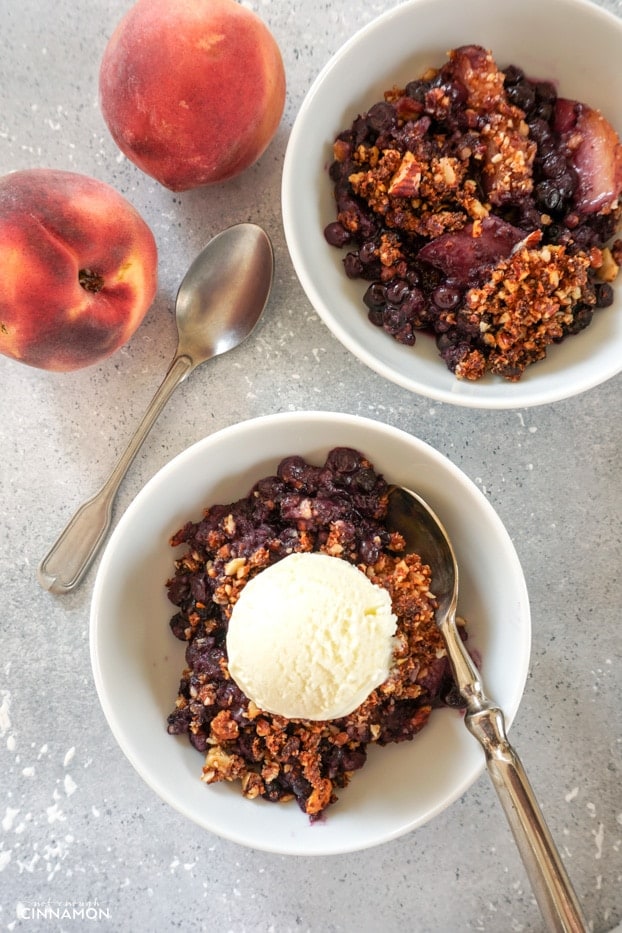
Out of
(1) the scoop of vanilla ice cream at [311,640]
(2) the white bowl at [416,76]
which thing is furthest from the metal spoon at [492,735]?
(2) the white bowl at [416,76]

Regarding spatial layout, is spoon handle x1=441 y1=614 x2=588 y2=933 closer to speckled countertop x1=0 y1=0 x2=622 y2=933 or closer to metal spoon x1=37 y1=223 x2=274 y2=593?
speckled countertop x1=0 y1=0 x2=622 y2=933

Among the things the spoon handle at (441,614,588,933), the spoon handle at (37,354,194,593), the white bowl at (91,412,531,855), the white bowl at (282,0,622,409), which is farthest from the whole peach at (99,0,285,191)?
the spoon handle at (441,614,588,933)

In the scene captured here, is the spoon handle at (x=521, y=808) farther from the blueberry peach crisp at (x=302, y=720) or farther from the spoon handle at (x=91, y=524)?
the spoon handle at (x=91, y=524)

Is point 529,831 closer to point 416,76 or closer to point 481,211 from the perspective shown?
point 481,211

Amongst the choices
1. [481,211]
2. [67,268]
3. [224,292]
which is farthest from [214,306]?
[481,211]

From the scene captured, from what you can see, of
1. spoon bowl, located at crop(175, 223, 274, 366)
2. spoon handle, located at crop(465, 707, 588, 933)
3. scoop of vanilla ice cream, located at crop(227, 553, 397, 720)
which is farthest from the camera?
spoon bowl, located at crop(175, 223, 274, 366)

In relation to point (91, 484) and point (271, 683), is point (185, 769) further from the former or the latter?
point (91, 484)
